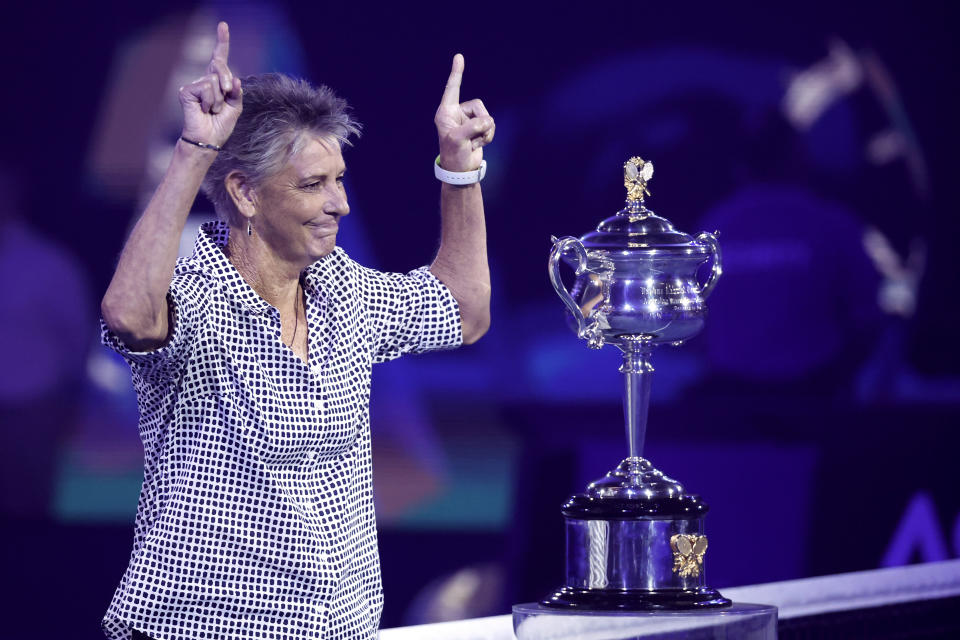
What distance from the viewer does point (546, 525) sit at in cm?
376

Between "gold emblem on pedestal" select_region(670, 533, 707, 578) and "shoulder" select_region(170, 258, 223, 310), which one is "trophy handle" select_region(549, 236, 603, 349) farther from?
"shoulder" select_region(170, 258, 223, 310)

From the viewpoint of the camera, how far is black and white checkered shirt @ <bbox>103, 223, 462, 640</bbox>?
1595 mm

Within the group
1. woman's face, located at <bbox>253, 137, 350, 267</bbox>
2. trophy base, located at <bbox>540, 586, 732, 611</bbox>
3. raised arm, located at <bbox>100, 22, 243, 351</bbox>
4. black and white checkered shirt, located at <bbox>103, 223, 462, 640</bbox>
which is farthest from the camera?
trophy base, located at <bbox>540, 586, 732, 611</bbox>

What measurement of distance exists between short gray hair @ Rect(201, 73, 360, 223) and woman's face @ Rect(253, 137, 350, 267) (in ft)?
0.05

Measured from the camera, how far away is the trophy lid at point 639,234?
2.09 meters

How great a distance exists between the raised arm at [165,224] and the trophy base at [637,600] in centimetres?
80

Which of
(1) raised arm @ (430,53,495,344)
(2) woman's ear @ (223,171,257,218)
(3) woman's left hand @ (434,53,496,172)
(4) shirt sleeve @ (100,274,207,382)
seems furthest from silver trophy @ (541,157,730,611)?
(4) shirt sleeve @ (100,274,207,382)

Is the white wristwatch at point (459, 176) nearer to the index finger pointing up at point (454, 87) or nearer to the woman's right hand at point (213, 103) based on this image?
the index finger pointing up at point (454, 87)

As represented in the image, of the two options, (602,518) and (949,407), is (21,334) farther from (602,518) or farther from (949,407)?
(949,407)

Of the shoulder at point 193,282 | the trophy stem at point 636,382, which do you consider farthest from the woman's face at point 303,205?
the trophy stem at point 636,382

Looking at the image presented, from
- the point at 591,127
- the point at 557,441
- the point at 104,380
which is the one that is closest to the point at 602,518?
the point at 104,380

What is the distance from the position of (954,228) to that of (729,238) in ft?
3.22

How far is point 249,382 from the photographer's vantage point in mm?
1634

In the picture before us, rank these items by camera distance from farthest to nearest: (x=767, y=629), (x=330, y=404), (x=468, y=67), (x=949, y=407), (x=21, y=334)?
1. (x=949, y=407)
2. (x=468, y=67)
3. (x=21, y=334)
4. (x=767, y=629)
5. (x=330, y=404)
